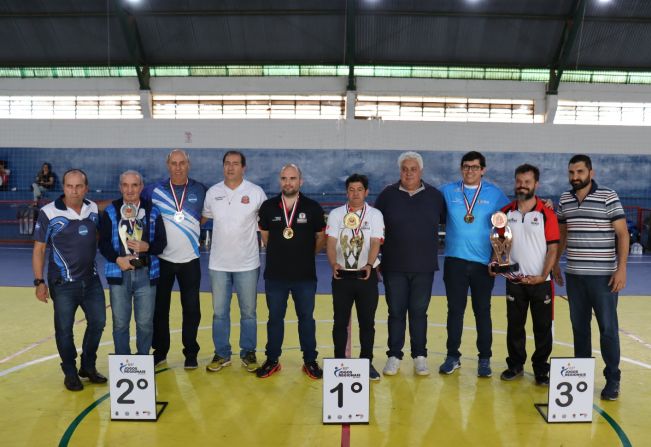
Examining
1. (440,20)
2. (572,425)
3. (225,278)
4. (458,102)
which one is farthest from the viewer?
(458,102)

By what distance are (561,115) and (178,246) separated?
41.3 ft

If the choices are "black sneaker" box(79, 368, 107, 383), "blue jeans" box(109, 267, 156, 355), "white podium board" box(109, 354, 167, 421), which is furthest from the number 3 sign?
"black sneaker" box(79, 368, 107, 383)

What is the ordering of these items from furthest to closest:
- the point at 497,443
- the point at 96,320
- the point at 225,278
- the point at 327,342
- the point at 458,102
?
the point at 458,102, the point at 327,342, the point at 225,278, the point at 96,320, the point at 497,443

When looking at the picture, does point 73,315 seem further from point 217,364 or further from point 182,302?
point 217,364

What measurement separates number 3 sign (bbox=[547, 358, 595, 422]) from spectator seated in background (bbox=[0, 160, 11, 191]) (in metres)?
14.5

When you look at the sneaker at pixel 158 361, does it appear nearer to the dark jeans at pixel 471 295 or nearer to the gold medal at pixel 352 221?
the gold medal at pixel 352 221

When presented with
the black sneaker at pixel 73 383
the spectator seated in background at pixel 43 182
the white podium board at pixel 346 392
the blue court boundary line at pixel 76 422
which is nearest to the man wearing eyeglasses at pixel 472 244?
the white podium board at pixel 346 392

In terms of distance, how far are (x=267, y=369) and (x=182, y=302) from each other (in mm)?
919

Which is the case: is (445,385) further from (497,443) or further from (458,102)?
(458,102)

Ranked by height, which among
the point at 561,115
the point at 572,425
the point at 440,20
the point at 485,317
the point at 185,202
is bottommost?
the point at 572,425

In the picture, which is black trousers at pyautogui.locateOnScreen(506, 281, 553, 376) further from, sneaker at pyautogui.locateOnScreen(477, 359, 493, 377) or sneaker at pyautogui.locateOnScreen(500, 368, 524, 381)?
sneaker at pyautogui.locateOnScreen(477, 359, 493, 377)

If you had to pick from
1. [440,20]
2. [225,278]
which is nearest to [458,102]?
Answer: [440,20]

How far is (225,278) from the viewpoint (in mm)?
4254

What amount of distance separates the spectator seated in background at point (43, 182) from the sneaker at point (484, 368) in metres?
12.9
